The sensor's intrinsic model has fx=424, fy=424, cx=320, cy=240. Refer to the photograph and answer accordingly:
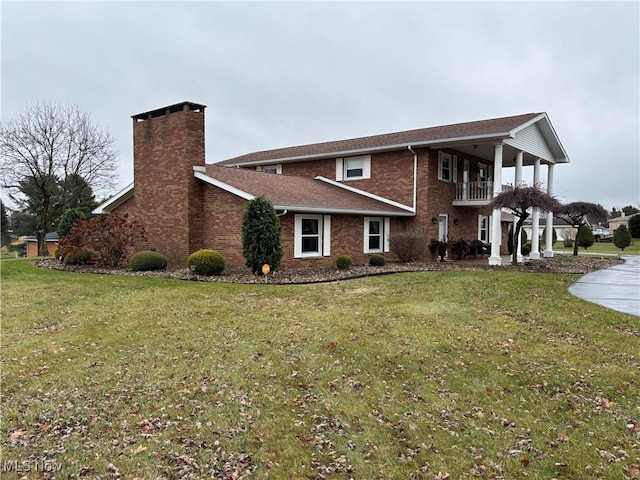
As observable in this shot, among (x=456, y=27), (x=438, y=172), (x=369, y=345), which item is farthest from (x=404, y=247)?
(x=369, y=345)

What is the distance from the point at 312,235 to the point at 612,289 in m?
9.20

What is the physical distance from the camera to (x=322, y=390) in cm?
479

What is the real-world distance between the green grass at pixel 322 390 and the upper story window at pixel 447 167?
1152cm

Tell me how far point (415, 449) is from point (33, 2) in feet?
45.7

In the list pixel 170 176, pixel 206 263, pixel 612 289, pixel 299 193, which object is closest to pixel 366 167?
pixel 299 193

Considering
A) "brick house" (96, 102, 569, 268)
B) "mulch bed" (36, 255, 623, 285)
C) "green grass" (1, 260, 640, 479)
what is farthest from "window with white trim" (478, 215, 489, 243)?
"green grass" (1, 260, 640, 479)

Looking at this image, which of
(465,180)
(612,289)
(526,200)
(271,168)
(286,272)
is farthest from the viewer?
(271,168)

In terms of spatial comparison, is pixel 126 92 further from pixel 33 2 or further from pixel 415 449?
pixel 415 449

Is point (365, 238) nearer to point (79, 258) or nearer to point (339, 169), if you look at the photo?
point (339, 169)

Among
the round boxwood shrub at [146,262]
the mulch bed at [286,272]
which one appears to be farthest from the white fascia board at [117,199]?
the round boxwood shrub at [146,262]

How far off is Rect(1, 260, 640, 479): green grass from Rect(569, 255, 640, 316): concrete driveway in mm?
701

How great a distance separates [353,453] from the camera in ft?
11.8

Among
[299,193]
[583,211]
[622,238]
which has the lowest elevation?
[622,238]

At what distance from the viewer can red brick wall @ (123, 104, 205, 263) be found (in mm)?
15289
